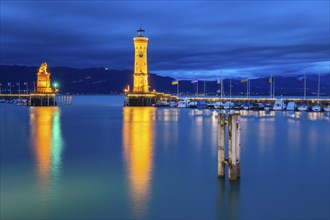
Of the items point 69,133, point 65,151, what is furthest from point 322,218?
point 69,133

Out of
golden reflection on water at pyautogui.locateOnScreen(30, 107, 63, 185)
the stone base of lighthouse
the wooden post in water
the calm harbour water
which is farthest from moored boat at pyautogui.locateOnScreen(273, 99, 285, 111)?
the wooden post in water

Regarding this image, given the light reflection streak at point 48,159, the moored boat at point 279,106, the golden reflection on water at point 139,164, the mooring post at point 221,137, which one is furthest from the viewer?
the moored boat at point 279,106

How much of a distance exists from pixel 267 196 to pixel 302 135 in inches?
1197

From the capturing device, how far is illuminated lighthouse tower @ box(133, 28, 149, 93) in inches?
5374

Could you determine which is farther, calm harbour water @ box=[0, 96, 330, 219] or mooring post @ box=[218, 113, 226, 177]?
mooring post @ box=[218, 113, 226, 177]

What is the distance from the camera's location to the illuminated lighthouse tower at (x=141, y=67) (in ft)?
448

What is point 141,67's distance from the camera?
454ft

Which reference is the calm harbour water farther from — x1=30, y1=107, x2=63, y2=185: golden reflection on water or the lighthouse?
the lighthouse

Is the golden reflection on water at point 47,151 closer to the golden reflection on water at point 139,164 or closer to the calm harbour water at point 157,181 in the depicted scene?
the calm harbour water at point 157,181

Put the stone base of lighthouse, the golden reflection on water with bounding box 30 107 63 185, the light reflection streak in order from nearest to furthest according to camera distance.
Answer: the light reflection streak < the golden reflection on water with bounding box 30 107 63 185 < the stone base of lighthouse

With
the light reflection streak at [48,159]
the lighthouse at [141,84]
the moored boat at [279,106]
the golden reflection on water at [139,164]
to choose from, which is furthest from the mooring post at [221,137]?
the lighthouse at [141,84]

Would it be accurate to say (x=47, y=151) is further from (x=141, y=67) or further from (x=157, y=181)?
(x=141, y=67)

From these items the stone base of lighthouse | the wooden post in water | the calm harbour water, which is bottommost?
the calm harbour water

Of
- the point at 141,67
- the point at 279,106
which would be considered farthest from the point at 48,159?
the point at 141,67
